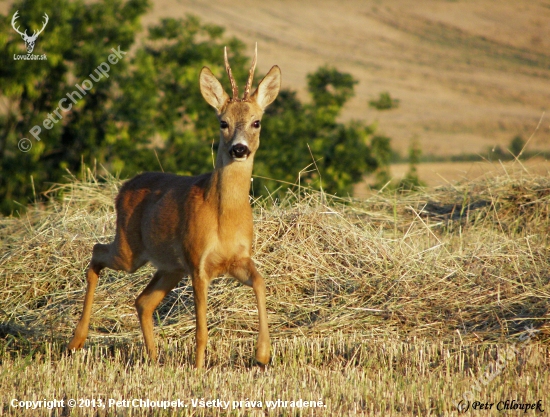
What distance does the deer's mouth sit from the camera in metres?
6.17

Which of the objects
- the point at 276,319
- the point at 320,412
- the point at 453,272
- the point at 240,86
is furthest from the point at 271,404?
the point at 240,86

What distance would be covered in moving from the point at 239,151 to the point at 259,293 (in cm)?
116

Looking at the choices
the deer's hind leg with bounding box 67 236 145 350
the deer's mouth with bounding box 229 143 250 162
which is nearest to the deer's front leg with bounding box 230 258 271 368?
the deer's mouth with bounding box 229 143 250 162

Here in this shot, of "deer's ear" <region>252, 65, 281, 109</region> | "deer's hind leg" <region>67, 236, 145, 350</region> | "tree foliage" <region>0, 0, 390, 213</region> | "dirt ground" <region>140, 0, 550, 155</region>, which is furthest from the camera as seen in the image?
"dirt ground" <region>140, 0, 550, 155</region>

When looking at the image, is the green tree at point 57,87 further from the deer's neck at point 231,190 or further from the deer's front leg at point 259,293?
the deer's front leg at point 259,293

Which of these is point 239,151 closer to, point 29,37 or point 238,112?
point 238,112

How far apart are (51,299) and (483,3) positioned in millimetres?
51006

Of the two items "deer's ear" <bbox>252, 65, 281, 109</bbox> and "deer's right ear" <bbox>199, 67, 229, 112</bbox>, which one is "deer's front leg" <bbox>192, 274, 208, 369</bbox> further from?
"deer's ear" <bbox>252, 65, 281, 109</bbox>

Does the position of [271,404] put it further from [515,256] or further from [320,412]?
[515,256]

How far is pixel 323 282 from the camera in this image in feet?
26.7

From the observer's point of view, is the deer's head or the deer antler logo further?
the deer antler logo

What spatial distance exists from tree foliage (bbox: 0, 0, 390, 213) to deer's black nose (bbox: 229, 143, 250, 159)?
956cm

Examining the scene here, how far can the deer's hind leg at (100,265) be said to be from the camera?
701 centimetres

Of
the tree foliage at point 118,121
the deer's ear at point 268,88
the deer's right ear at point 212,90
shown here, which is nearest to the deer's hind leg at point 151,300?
the deer's right ear at point 212,90
